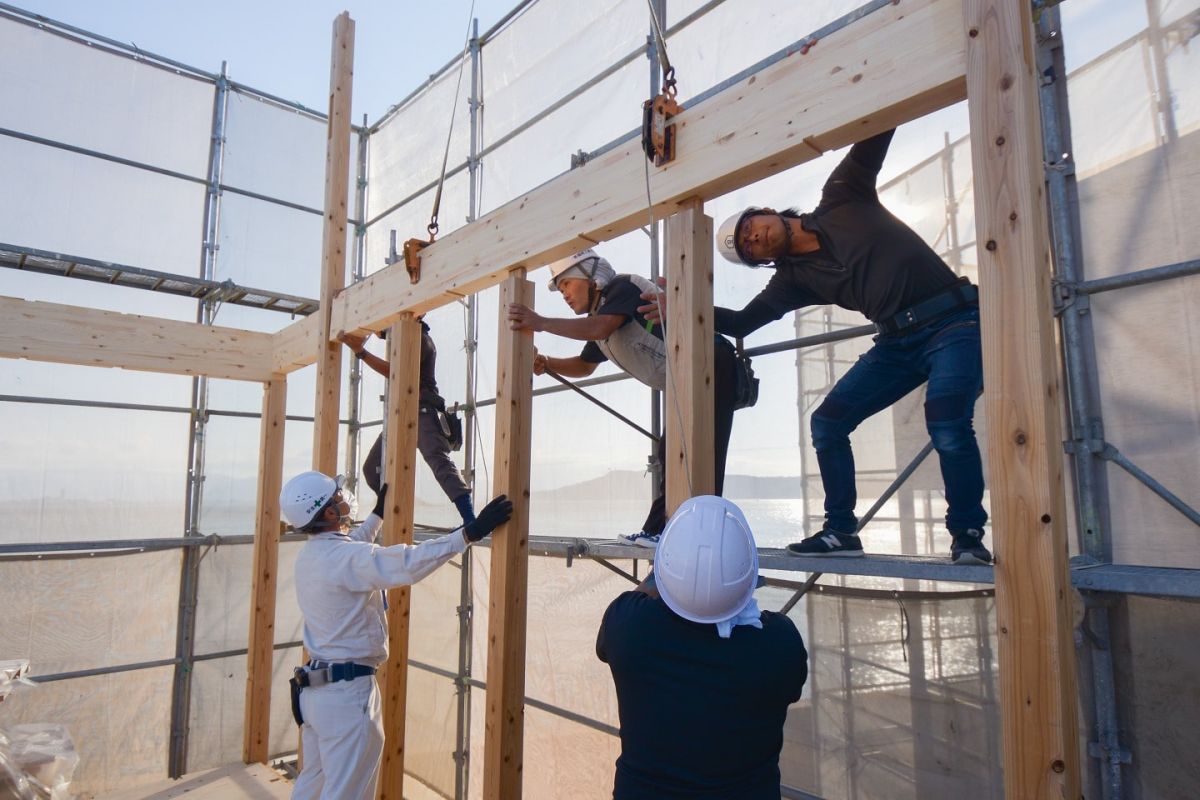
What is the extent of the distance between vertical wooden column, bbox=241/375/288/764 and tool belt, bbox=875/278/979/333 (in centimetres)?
421

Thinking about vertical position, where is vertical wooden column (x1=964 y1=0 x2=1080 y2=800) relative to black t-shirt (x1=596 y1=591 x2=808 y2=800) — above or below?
above

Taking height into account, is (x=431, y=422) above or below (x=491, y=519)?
above

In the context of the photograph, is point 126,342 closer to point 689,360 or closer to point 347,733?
point 347,733

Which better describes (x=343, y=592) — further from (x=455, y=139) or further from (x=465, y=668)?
(x=455, y=139)

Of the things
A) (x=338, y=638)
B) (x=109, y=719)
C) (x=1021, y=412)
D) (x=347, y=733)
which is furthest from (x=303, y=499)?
(x=109, y=719)

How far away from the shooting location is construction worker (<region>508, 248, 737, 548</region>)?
2736 mm

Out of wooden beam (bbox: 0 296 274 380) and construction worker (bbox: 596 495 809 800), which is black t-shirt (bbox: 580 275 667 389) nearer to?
construction worker (bbox: 596 495 809 800)

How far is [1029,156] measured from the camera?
4.74 feet

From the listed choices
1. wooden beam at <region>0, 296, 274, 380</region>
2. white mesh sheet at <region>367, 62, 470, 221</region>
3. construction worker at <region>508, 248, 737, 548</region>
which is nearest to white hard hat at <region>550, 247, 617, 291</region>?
construction worker at <region>508, 248, 737, 548</region>

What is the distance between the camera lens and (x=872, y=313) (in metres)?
2.26

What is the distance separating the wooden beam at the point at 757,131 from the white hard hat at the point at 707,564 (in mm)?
1026

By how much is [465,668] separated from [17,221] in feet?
17.3

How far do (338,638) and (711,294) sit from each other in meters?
2.14

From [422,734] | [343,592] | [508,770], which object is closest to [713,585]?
[508,770]
